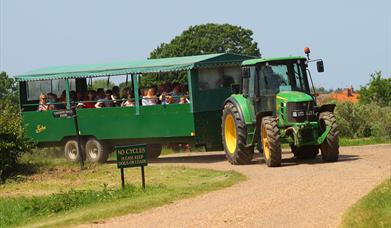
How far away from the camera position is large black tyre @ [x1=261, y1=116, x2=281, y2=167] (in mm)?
21406

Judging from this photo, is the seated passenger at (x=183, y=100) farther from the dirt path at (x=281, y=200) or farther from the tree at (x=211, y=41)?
the tree at (x=211, y=41)

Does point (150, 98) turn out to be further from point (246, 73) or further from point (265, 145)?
point (265, 145)

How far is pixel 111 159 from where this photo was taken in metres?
30.7

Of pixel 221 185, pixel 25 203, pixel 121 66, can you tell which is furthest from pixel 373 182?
pixel 121 66

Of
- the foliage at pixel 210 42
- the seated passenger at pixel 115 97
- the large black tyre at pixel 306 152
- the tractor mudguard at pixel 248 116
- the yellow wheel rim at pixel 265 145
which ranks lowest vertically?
the large black tyre at pixel 306 152

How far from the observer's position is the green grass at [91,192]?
16062 mm

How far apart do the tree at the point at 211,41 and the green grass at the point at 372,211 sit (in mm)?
52880

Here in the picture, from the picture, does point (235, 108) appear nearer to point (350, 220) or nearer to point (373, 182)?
point (373, 182)

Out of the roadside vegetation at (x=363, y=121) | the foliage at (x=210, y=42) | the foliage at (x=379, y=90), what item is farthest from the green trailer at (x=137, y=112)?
the foliage at (x=210, y=42)

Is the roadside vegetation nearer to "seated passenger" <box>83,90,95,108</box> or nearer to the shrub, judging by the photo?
"seated passenger" <box>83,90,95,108</box>

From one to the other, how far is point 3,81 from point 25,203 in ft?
177

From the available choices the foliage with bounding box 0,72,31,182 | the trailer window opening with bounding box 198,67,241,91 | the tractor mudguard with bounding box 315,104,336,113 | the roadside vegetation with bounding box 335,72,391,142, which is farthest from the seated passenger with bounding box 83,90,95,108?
the roadside vegetation with bounding box 335,72,391,142

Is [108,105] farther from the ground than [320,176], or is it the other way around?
[108,105]

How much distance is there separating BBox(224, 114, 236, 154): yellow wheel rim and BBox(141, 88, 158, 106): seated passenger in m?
3.18
